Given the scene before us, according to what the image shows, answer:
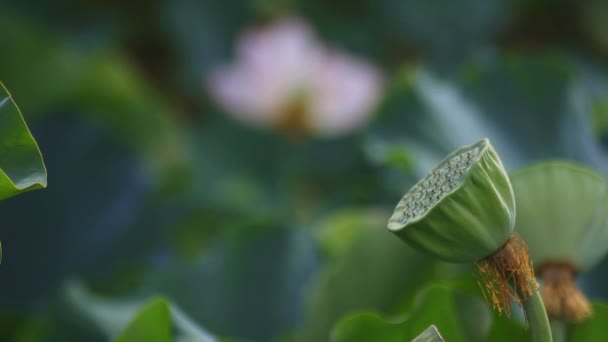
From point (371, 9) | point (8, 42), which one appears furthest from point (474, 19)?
point (8, 42)

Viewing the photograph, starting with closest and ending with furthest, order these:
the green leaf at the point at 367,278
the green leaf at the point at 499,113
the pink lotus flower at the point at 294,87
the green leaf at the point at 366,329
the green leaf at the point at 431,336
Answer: the green leaf at the point at 431,336 < the green leaf at the point at 366,329 < the green leaf at the point at 367,278 < the green leaf at the point at 499,113 < the pink lotus flower at the point at 294,87

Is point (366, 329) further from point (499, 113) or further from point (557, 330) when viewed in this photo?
point (499, 113)

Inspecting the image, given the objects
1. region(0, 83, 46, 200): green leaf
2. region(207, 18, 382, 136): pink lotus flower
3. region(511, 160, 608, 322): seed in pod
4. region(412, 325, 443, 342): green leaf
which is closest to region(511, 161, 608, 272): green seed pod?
region(511, 160, 608, 322): seed in pod

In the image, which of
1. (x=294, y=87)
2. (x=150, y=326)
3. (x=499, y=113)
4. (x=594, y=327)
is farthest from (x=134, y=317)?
(x=294, y=87)

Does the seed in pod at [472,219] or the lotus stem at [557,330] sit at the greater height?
the seed in pod at [472,219]

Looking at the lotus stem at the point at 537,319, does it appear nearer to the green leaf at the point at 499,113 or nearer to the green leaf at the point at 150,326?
the green leaf at the point at 150,326

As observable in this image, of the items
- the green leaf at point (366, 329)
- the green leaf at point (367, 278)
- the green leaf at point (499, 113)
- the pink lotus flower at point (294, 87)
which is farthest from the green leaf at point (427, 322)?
the pink lotus flower at point (294, 87)
